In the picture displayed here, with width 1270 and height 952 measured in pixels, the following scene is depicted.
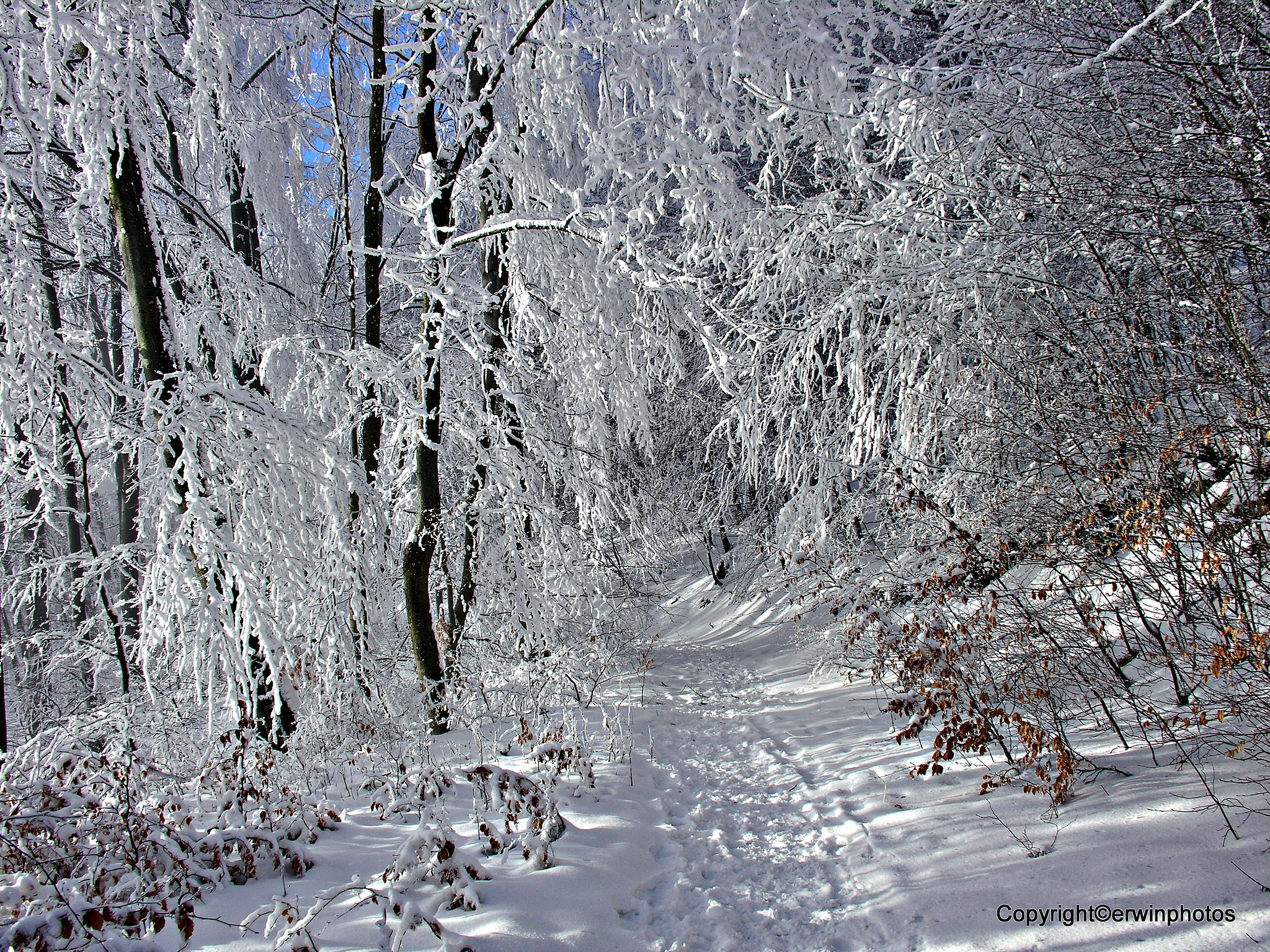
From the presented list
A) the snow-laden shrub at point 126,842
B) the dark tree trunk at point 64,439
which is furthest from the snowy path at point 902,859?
the dark tree trunk at point 64,439

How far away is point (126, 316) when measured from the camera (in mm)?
10055

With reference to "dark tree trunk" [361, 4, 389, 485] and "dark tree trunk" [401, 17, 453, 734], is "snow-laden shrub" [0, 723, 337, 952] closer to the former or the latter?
"dark tree trunk" [401, 17, 453, 734]

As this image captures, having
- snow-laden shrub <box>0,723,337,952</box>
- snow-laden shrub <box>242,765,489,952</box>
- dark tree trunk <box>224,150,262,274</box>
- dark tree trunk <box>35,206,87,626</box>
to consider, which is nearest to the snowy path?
snow-laden shrub <box>242,765,489,952</box>

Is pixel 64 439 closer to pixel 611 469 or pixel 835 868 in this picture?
pixel 611 469

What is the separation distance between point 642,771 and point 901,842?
6.14 ft

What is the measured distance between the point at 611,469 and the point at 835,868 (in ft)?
13.4

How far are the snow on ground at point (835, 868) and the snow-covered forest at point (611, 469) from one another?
3 cm

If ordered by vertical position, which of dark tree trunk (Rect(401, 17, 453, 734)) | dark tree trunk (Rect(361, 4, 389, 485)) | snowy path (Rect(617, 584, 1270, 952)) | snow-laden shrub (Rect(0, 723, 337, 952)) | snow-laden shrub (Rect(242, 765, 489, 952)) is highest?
dark tree trunk (Rect(361, 4, 389, 485))

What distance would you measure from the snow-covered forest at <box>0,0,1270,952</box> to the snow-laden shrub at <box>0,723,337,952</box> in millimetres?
31

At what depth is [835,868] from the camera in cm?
335

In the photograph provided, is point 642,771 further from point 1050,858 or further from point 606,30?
point 606,30

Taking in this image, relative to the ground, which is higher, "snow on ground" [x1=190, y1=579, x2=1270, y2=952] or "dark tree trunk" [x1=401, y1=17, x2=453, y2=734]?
"dark tree trunk" [x1=401, y1=17, x2=453, y2=734]

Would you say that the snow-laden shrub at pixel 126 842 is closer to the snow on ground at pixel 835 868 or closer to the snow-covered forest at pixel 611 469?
the snow-covered forest at pixel 611 469

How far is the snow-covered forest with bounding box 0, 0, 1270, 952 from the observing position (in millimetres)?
2906
